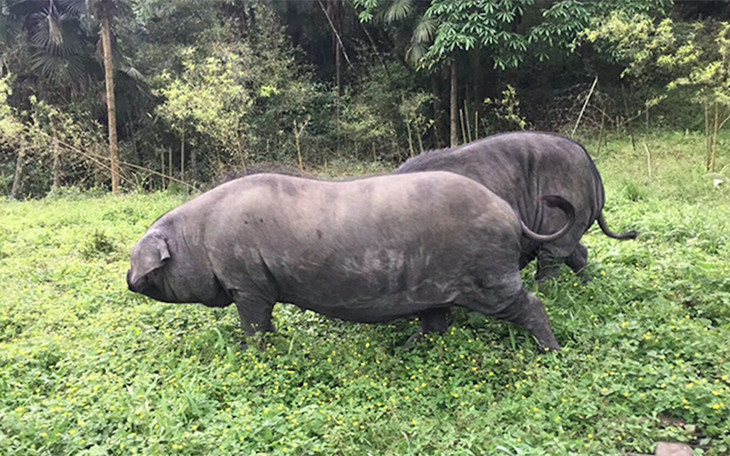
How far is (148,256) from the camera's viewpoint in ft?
12.9

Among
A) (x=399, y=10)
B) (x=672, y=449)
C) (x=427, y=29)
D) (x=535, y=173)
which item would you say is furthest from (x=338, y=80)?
(x=672, y=449)

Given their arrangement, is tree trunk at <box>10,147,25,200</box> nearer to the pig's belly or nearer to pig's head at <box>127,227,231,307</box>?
pig's head at <box>127,227,231,307</box>

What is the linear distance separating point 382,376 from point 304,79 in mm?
15856

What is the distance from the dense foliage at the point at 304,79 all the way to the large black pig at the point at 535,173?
368 inches

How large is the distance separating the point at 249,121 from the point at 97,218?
8.05 m

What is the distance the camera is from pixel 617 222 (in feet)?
22.3

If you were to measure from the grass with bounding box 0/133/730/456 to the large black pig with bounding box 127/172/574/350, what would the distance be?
0.36 metres

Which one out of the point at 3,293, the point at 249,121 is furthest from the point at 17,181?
the point at 3,293

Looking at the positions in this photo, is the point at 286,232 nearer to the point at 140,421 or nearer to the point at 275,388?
the point at 275,388

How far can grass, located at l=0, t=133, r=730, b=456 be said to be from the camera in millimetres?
2939

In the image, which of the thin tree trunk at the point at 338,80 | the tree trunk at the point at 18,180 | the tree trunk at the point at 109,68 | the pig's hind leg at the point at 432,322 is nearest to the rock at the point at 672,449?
the pig's hind leg at the point at 432,322

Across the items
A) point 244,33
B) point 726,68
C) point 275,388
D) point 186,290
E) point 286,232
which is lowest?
point 275,388

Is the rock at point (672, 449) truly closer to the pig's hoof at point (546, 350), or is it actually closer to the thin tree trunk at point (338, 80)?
the pig's hoof at point (546, 350)

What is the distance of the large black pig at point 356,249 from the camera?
3.62m
